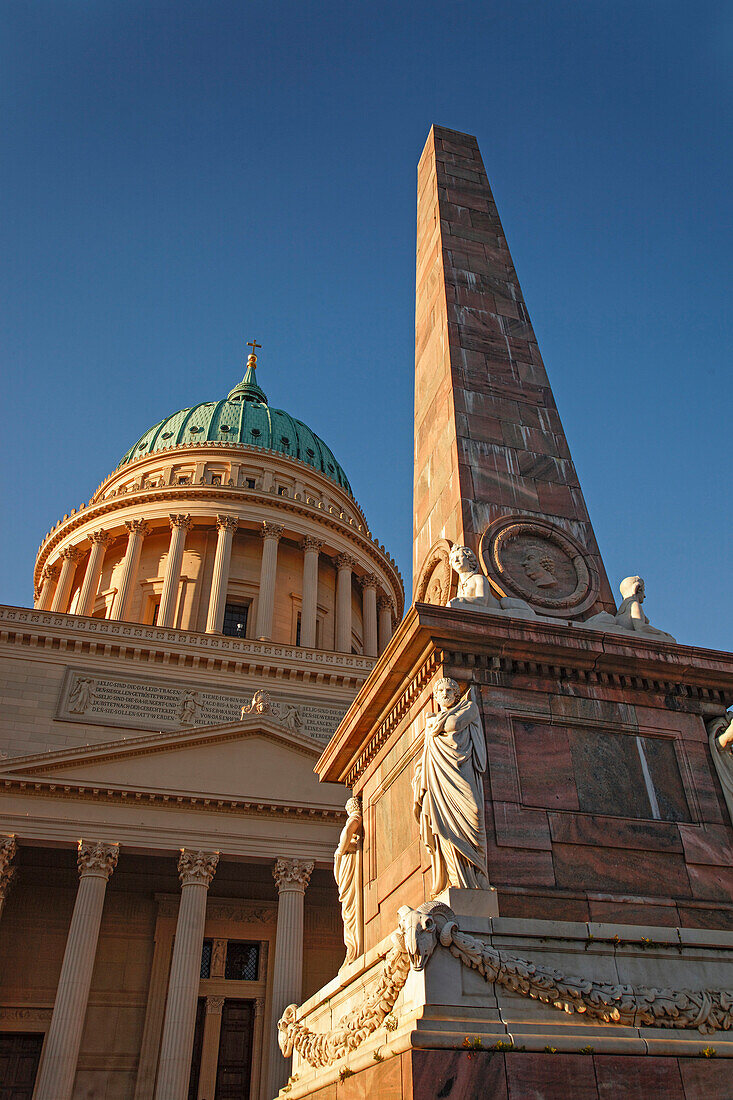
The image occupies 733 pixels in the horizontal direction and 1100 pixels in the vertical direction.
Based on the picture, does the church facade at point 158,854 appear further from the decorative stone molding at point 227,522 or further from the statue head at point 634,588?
the statue head at point 634,588

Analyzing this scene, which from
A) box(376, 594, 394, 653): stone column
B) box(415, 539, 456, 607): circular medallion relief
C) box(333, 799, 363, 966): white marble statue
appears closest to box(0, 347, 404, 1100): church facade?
box(333, 799, 363, 966): white marble statue

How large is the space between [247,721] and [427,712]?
1799 centimetres

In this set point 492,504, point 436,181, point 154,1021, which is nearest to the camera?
point 492,504

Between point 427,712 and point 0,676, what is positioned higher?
point 0,676

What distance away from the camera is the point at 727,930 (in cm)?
720

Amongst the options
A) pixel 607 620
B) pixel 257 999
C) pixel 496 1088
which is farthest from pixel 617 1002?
pixel 257 999

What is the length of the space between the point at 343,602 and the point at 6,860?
27437 millimetres

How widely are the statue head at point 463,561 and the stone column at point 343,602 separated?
36.1 metres

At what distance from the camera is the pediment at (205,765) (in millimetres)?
23078

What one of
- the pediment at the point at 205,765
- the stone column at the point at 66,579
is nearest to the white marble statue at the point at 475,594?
the pediment at the point at 205,765

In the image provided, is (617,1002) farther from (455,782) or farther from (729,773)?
(729,773)

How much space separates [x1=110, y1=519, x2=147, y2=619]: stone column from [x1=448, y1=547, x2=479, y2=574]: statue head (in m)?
36.0

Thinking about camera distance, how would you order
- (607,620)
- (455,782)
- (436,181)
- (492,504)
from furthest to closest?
1. (436,181)
2. (492,504)
3. (607,620)
4. (455,782)

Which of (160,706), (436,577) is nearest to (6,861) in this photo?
(160,706)
